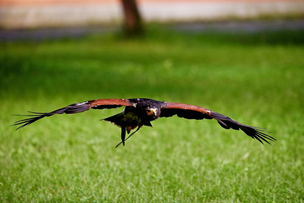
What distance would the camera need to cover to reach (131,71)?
41.3ft

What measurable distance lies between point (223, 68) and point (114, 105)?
9.41 meters

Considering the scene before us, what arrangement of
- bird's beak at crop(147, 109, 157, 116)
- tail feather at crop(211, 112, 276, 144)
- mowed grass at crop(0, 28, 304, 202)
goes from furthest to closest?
mowed grass at crop(0, 28, 304, 202) → bird's beak at crop(147, 109, 157, 116) → tail feather at crop(211, 112, 276, 144)

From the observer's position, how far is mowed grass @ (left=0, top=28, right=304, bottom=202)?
4871mm

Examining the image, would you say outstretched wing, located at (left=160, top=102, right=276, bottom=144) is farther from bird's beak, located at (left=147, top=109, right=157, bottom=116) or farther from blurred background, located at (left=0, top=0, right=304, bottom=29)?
blurred background, located at (left=0, top=0, right=304, bottom=29)

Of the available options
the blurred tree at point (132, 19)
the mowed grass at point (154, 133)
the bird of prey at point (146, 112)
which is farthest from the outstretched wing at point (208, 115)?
the blurred tree at point (132, 19)

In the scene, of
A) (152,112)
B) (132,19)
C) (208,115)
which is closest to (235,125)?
(208,115)

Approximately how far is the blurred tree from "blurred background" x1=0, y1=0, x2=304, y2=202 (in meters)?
0.04

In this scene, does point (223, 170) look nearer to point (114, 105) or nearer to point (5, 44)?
point (114, 105)

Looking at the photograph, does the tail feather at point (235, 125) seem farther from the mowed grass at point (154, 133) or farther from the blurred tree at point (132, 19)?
the blurred tree at point (132, 19)

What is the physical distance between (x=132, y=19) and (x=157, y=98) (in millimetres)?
9342

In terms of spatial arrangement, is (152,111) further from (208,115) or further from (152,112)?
(208,115)

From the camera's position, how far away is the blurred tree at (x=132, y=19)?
17.9 meters

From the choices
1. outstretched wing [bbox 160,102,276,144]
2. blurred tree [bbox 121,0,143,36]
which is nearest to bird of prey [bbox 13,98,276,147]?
outstretched wing [bbox 160,102,276,144]

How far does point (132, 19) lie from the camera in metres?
18.2
